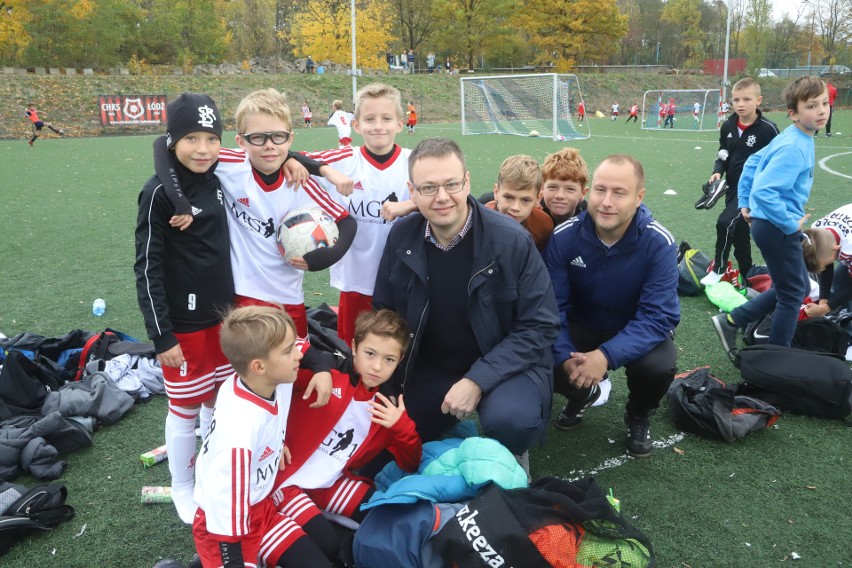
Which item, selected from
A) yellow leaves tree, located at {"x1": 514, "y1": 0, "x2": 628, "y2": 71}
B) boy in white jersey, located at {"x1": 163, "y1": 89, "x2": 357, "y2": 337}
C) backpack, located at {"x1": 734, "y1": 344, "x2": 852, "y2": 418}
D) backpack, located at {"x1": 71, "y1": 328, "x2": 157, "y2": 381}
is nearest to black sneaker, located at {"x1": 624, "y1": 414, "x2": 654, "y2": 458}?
backpack, located at {"x1": 734, "y1": 344, "x2": 852, "y2": 418}

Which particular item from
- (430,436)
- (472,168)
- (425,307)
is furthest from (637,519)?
(472,168)

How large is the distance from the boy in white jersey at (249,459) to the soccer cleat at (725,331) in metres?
3.53

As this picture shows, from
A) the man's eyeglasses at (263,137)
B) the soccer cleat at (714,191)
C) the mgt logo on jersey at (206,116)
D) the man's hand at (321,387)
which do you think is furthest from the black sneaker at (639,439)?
the soccer cleat at (714,191)

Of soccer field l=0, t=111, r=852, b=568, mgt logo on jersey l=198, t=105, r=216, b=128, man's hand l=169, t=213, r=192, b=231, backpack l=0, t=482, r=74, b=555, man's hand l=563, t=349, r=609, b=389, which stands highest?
mgt logo on jersey l=198, t=105, r=216, b=128

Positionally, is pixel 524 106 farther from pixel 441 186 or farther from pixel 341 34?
pixel 341 34

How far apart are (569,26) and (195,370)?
192ft

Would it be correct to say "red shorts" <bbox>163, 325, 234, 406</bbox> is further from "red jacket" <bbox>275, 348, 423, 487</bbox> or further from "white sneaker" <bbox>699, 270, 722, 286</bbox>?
"white sneaker" <bbox>699, 270, 722, 286</bbox>

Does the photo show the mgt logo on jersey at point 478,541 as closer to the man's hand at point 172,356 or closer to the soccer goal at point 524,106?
the man's hand at point 172,356

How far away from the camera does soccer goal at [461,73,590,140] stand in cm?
2422

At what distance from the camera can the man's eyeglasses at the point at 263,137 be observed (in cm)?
298

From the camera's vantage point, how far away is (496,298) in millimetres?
2992

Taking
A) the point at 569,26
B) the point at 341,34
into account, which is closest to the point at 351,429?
the point at 341,34

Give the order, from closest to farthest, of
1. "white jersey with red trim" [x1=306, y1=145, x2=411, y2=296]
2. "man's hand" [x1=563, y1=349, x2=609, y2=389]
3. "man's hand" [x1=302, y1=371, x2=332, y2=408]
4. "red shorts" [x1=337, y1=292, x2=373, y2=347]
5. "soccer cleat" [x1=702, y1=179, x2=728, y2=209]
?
"man's hand" [x1=302, y1=371, x2=332, y2=408] < "man's hand" [x1=563, y1=349, x2=609, y2=389] < "white jersey with red trim" [x1=306, y1=145, x2=411, y2=296] < "red shorts" [x1=337, y1=292, x2=373, y2=347] < "soccer cleat" [x1=702, y1=179, x2=728, y2=209]

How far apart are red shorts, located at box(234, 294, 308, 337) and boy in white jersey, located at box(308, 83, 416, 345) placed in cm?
35
